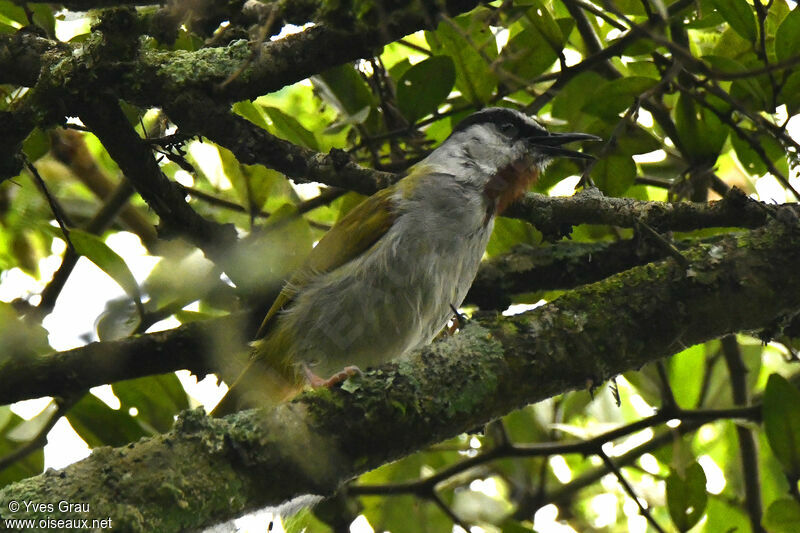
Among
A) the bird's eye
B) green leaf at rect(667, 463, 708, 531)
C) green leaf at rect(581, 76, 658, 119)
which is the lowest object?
green leaf at rect(667, 463, 708, 531)

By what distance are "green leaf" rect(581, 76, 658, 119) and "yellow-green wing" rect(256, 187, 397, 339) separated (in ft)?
2.67

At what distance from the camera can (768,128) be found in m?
2.75

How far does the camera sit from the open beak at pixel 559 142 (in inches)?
126

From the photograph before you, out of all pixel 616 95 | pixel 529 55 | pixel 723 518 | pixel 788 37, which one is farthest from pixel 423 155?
pixel 723 518

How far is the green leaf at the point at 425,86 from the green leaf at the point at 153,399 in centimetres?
134

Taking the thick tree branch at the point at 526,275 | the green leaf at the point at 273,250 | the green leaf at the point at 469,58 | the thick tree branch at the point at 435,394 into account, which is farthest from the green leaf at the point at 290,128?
the thick tree branch at the point at 435,394

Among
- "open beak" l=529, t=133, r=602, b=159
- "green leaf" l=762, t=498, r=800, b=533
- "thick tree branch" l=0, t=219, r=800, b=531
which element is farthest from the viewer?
"open beak" l=529, t=133, r=602, b=159

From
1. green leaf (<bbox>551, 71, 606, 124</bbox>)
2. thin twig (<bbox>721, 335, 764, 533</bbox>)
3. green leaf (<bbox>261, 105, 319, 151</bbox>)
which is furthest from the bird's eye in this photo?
thin twig (<bbox>721, 335, 764, 533</bbox>)

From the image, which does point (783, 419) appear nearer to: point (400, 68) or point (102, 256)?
point (400, 68)

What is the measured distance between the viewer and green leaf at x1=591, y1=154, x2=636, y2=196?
3084 millimetres

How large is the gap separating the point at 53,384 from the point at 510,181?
1834mm

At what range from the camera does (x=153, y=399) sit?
3.07 metres

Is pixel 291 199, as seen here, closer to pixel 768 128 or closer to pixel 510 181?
pixel 510 181

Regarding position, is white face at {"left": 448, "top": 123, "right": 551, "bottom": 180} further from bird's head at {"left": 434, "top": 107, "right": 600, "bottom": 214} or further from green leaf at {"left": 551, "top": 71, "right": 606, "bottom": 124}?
green leaf at {"left": 551, "top": 71, "right": 606, "bottom": 124}
